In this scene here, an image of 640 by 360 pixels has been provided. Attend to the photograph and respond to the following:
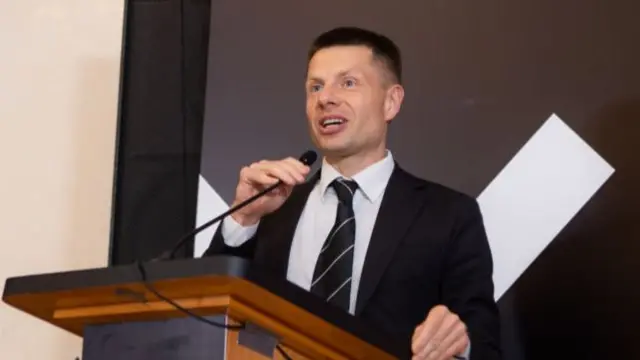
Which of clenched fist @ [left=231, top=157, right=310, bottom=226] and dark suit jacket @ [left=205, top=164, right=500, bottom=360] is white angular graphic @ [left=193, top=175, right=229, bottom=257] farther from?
clenched fist @ [left=231, top=157, right=310, bottom=226]

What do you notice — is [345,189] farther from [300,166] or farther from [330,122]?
[300,166]

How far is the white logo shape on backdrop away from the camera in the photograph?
71.8 inches

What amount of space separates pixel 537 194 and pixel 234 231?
0.67 meters

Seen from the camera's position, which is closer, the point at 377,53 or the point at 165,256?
the point at 165,256

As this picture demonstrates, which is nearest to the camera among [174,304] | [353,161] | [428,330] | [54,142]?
[174,304]

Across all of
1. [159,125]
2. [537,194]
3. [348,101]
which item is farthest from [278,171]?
[159,125]

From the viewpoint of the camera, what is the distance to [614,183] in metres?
1.80

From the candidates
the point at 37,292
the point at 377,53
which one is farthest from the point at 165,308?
the point at 377,53

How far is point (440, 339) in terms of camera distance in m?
1.11

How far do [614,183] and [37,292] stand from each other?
3.82ft

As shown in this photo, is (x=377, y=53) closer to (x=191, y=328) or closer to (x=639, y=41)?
(x=639, y=41)

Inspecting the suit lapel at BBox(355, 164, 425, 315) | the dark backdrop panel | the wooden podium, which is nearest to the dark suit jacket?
Result: the suit lapel at BBox(355, 164, 425, 315)

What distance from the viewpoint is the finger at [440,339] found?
1096 millimetres

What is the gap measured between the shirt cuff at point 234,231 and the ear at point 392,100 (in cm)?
40
